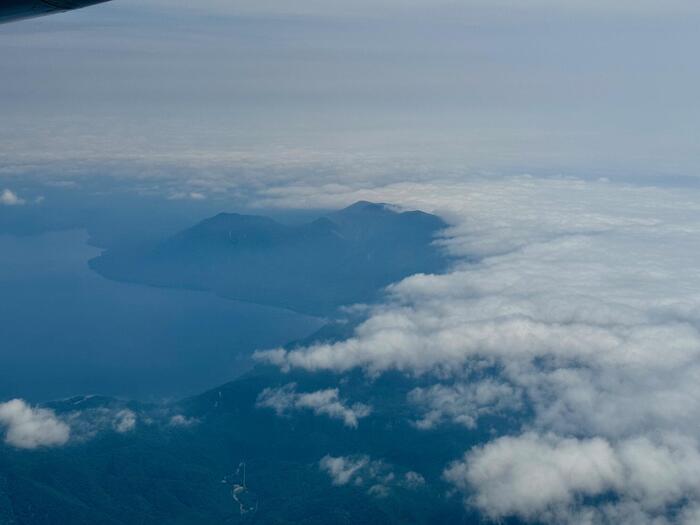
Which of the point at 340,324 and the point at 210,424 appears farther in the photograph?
the point at 340,324

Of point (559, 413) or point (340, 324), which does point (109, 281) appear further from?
point (559, 413)

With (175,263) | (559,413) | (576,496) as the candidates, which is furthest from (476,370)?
(175,263)

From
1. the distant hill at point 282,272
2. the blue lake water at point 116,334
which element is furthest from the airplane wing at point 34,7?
the distant hill at point 282,272

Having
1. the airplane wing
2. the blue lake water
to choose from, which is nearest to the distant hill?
the blue lake water

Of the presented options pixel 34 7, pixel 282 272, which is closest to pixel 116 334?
pixel 282 272

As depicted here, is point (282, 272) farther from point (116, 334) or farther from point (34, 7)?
point (34, 7)

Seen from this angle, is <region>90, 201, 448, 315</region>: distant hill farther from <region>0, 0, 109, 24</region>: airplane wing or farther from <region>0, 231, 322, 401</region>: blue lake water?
<region>0, 0, 109, 24</region>: airplane wing

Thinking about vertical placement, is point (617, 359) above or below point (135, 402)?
above
